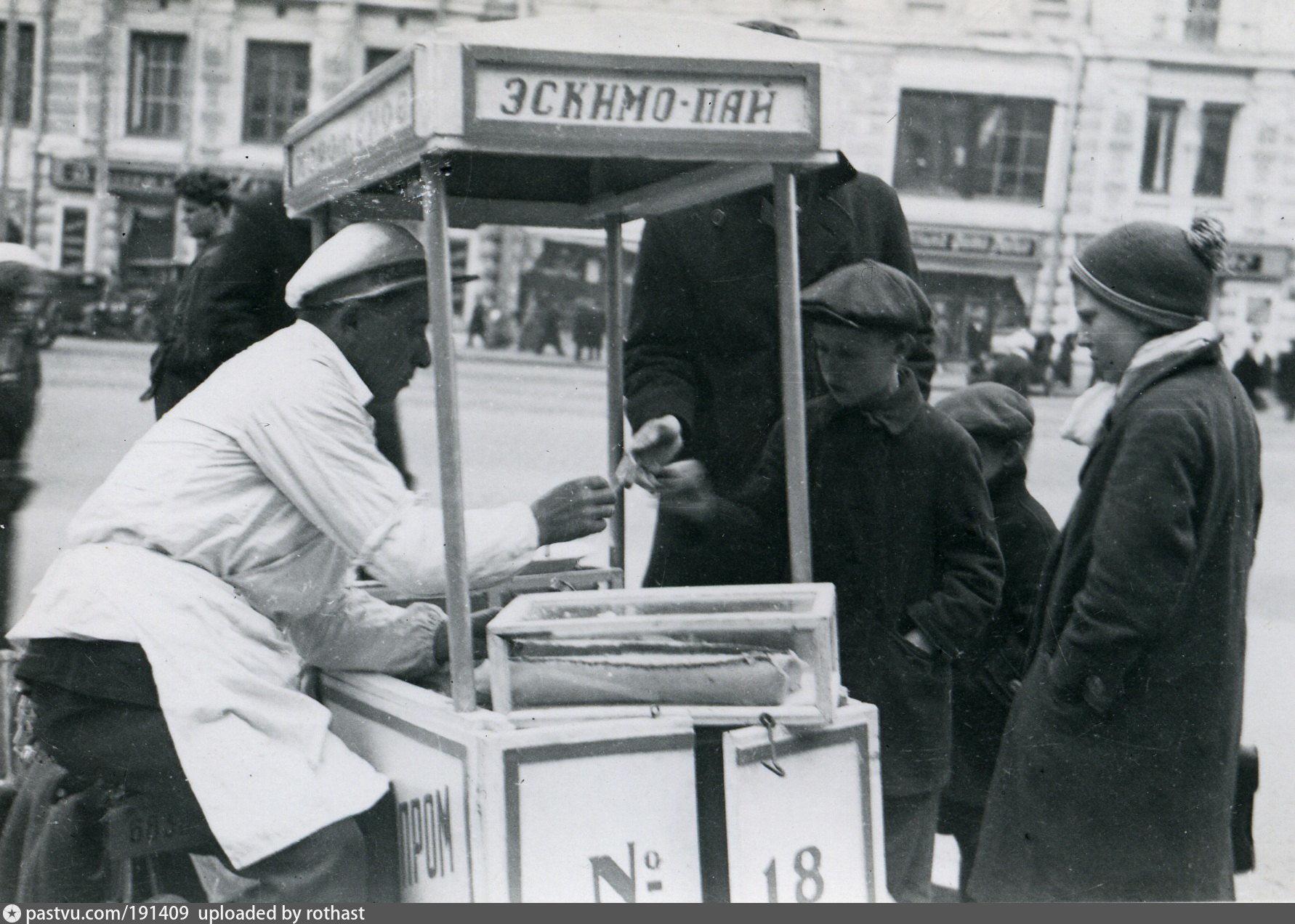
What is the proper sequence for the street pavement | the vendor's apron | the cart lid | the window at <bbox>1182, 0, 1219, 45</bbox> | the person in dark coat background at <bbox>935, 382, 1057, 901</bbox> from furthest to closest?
1. the window at <bbox>1182, 0, 1219, 45</bbox>
2. the street pavement
3. the person in dark coat background at <bbox>935, 382, 1057, 901</bbox>
4. the vendor's apron
5. the cart lid

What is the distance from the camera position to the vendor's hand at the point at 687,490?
8.41 ft

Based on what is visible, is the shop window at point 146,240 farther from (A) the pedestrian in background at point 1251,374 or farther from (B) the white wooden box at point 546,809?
(B) the white wooden box at point 546,809

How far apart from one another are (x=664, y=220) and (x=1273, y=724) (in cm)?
352

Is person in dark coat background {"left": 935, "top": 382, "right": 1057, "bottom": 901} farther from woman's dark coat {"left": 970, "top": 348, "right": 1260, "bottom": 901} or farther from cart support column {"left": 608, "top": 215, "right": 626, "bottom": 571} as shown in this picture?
cart support column {"left": 608, "top": 215, "right": 626, "bottom": 571}

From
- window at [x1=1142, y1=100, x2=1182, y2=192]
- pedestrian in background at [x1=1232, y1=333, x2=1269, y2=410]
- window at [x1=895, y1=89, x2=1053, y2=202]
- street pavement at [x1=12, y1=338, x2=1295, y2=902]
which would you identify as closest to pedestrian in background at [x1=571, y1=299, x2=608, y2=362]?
street pavement at [x1=12, y1=338, x2=1295, y2=902]

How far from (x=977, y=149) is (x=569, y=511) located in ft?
55.2

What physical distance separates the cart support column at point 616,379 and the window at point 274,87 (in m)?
14.1

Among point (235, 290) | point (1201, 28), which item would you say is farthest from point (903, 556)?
point (1201, 28)

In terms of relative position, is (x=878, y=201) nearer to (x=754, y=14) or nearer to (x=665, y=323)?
(x=665, y=323)

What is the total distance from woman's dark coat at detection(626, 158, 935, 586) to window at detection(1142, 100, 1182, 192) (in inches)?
611

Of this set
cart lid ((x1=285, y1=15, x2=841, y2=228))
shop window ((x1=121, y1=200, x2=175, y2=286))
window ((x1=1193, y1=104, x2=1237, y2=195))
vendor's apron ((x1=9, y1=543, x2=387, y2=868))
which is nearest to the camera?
cart lid ((x1=285, y1=15, x2=841, y2=228))

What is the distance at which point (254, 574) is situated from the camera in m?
2.12

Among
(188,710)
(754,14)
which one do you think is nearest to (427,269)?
(188,710)

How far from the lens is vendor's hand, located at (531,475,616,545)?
2.14 metres
